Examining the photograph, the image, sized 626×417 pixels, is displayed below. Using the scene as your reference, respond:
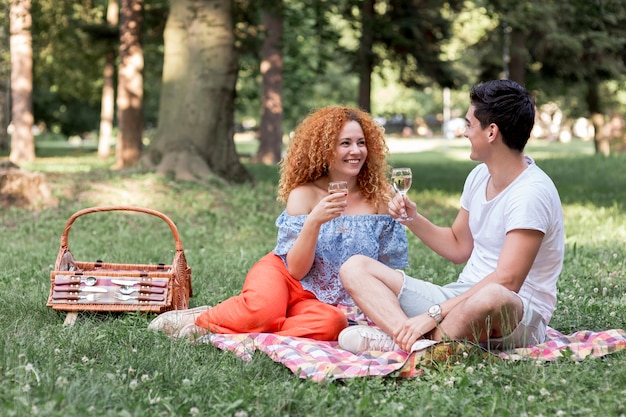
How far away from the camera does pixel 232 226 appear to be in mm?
10750

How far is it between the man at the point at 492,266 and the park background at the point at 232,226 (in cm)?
24

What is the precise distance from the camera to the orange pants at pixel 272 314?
514 centimetres

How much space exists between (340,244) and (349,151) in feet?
1.85

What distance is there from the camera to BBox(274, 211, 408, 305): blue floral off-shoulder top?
17.6ft

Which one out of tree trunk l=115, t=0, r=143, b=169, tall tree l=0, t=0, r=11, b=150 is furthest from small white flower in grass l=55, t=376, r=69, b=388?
tall tree l=0, t=0, r=11, b=150

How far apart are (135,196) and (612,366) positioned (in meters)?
8.01

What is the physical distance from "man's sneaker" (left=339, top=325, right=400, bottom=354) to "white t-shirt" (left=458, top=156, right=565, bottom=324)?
23.9 inches

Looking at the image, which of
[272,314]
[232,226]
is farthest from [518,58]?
[272,314]

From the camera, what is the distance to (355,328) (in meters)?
4.92

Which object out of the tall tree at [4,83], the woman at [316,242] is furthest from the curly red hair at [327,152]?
the tall tree at [4,83]

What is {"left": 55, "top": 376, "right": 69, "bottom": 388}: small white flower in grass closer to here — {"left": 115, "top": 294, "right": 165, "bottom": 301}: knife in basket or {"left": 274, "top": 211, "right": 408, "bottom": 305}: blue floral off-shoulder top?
{"left": 115, "top": 294, "right": 165, "bottom": 301}: knife in basket

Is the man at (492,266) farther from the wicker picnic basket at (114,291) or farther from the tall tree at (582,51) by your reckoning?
the tall tree at (582,51)

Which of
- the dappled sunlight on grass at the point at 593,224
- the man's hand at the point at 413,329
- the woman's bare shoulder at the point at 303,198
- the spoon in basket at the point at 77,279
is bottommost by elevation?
the dappled sunlight on grass at the point at 593,224

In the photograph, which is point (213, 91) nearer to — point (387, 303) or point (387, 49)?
point (387, 303)
